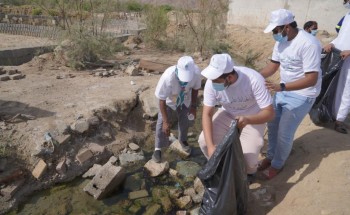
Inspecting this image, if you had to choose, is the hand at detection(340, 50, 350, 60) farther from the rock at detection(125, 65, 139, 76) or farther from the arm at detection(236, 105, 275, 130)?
the rock at detection(125, 65, 139, 76)

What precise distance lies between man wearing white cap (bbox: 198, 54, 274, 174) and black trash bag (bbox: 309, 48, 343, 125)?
4.71 ft

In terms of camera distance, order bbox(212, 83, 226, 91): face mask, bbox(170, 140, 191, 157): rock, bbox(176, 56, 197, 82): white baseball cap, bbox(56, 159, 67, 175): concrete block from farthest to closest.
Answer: bbox(170, 140, 191, 157): rock → bbox(56, 159, 67, 175): concrete block → bbox(176, 56, 197, 82): white baseball cap → bbox(212, 83, 226, 91): face mask

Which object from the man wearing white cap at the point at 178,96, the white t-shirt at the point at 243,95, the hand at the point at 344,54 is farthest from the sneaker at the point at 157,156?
the hand at the point at 344,54

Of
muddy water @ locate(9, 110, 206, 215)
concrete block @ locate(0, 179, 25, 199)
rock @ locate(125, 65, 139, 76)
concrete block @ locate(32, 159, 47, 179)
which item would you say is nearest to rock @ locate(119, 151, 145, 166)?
muddy water @ locate(9, 110, 206, 215)

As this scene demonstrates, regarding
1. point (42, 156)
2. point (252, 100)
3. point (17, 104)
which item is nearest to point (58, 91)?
point (17, 104)

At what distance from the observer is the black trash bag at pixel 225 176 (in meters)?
2.60

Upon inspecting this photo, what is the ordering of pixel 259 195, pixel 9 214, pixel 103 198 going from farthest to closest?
pixel 103 198
pixel 9 214
pixel 259 195

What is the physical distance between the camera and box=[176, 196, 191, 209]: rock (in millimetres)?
3438

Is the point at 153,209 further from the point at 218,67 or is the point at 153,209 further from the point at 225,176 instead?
the point at 218,67

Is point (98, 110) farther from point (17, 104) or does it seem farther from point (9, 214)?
point (9, 214)

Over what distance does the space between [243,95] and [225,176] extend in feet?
2.55

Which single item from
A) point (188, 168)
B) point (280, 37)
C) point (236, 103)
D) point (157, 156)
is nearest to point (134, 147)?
point (157, 156)

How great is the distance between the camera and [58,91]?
18.7 feet

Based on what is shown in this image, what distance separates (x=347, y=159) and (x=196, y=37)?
702cm
